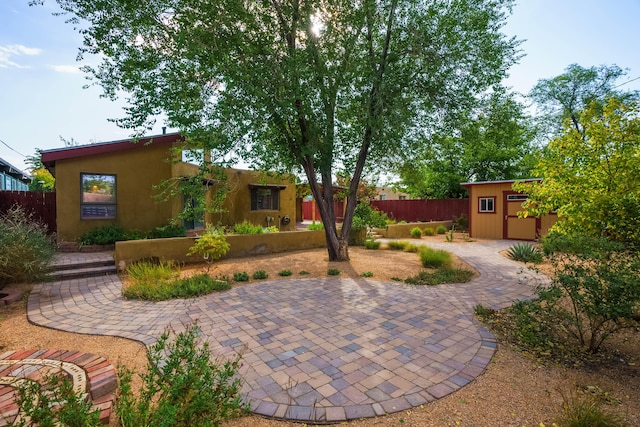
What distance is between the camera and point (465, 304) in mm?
4660

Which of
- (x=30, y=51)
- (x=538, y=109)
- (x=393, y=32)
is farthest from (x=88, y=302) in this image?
(x=538, y=109)

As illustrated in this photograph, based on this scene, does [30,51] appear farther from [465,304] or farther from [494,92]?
[494,92]

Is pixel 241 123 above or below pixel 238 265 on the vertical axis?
above

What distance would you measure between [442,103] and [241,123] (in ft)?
17.7

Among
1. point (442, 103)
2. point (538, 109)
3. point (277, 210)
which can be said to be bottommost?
point (277, 210)

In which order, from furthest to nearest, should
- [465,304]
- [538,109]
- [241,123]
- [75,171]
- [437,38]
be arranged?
1. [538,109]
2. [75,171]
3. [437,38]
4. [241,123]
5. [465,304]

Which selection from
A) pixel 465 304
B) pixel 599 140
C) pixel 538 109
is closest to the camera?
pixel 465 304

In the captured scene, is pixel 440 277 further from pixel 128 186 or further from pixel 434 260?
pixel 128 186

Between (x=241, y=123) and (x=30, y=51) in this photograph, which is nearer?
(x=241, y=123)

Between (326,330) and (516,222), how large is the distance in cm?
1295

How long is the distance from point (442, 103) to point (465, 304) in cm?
560

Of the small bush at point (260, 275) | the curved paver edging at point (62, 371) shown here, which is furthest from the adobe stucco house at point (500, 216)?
the curved paver edging at point (62, 371)

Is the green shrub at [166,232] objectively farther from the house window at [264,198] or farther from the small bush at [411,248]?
the small bush at [411,248]

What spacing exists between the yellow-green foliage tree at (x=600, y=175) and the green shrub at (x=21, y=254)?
9.24 meters
